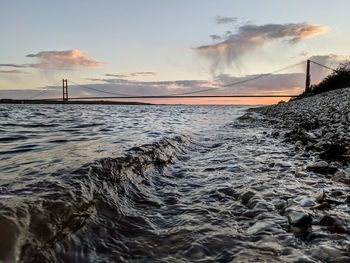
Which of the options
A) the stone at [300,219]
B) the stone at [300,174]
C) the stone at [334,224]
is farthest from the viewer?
the stone at [300,174]

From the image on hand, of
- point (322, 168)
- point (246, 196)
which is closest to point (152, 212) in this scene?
point (246, 196)

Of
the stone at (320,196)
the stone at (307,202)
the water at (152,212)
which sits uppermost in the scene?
the stone at (320,196)

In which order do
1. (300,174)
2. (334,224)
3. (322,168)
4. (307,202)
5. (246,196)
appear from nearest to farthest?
(334,224) → (307,202) → (246,196) → (300,174) → (322,168)

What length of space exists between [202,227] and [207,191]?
966 mm

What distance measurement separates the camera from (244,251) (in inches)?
76.9

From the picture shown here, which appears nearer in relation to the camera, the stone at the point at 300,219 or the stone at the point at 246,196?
the stone at the point at 300,219

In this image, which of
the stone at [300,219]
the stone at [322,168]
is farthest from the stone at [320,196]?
the stone at [322,168]

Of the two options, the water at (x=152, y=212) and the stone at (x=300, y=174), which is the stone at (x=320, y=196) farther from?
the stone at (x=300, y=174)

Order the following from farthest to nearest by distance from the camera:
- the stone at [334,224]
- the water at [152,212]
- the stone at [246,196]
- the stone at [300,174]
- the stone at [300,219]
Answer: the stone at [300,174] → the stone at [246,196] → the stone at [300,219] → the stone at [334,224] → the water at [152,212]

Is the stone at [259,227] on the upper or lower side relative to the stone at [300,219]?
lower

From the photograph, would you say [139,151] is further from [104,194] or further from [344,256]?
[344,256]

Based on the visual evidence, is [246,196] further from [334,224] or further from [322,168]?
[322,168]

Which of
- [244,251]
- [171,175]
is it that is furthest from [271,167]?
[244,251]

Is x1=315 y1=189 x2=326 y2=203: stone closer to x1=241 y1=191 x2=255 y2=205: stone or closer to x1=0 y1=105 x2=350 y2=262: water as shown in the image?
x1=0 y1=105 x2=350 y2=262: water
